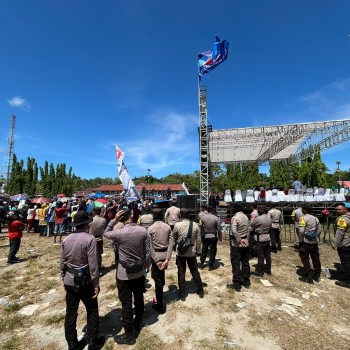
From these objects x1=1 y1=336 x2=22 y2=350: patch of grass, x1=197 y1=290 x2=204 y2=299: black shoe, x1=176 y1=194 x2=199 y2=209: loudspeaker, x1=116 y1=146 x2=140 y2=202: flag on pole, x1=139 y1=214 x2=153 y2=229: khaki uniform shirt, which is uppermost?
x1=116 y1=146 x2=140 y2=202: flag on pole

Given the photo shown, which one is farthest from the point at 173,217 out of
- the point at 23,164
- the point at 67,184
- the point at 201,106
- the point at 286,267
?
the point at 67,184

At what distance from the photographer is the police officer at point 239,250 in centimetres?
537

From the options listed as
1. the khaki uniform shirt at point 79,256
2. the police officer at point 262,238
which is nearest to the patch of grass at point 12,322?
the khaki uniform shirt at point 79,256

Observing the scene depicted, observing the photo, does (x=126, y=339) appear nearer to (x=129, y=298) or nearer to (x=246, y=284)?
(x=129, y=298)

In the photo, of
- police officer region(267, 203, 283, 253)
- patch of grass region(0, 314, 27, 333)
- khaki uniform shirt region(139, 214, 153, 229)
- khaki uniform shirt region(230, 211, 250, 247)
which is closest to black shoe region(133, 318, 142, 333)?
patch of grass region(0, 314, 27, 333)

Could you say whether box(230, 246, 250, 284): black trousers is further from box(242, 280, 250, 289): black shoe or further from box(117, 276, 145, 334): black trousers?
box(117, 276, 145, 334): black trousers

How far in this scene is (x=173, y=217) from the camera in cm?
790

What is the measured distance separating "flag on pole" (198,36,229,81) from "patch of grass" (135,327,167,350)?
53.4ft

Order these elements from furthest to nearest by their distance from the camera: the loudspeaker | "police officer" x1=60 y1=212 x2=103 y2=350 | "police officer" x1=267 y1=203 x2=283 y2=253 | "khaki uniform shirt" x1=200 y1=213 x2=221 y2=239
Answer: the loudspeaker < "police officer" x1=267 y1=203 x2=283 y2=253 < "khaki uniform shirt" x1=200 y1=213 x2=221 y2=239 < "police officer" x1=60 y1=212 x2=103 y2=350

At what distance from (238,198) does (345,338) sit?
38.3 feet

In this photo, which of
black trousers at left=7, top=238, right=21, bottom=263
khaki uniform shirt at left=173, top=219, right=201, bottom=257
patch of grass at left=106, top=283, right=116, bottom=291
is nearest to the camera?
khaki uniform shirt at left=173, top=219, right=201, bottom=257

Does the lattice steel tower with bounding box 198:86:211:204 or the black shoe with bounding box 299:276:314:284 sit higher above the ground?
the lattice steel tower with bounding box 198:86:211:204

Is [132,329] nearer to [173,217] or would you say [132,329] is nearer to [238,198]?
[173,217]

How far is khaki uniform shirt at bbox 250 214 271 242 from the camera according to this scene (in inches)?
245
